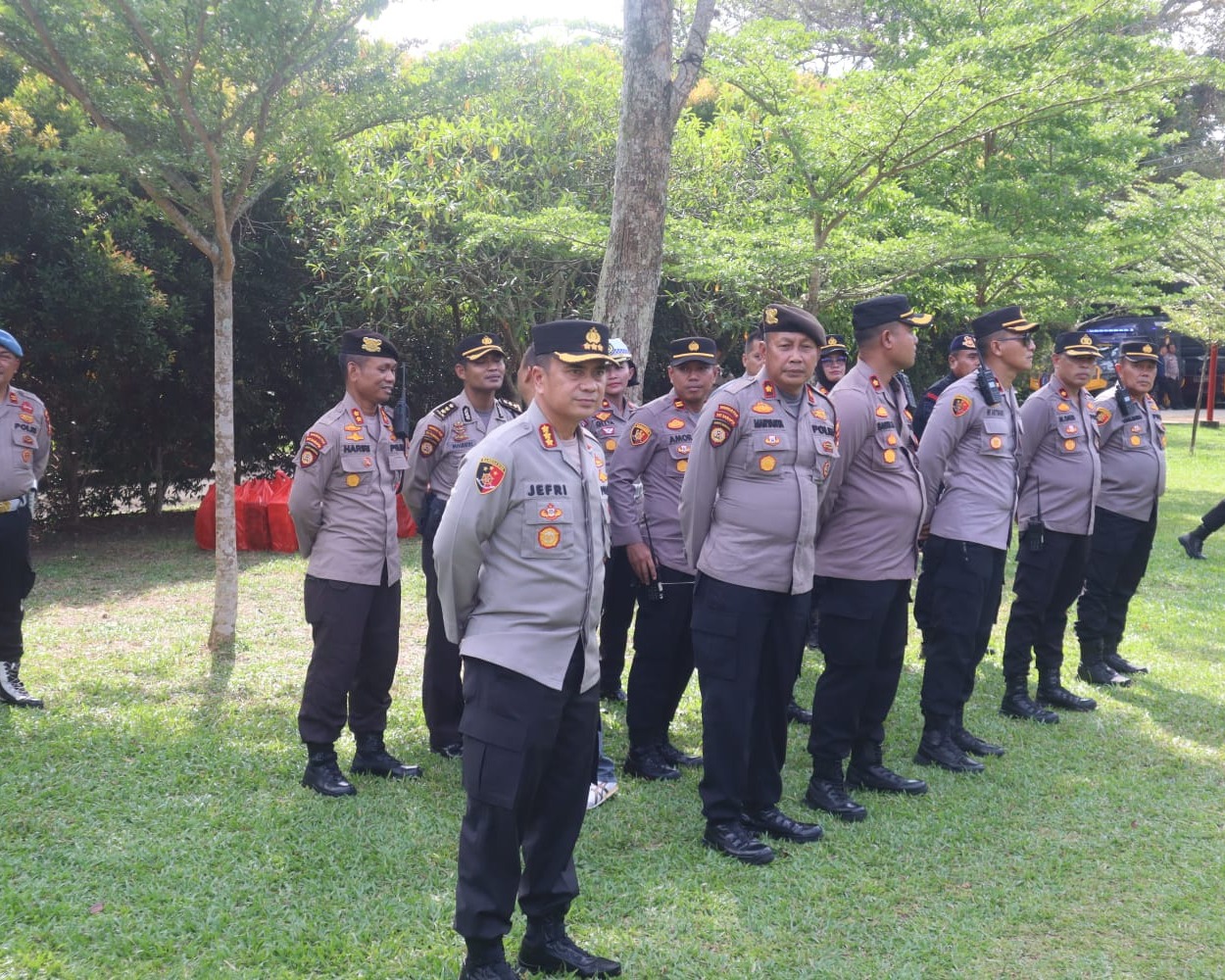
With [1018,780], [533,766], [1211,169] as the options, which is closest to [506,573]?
[533,766]

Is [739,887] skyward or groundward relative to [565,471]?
groundward

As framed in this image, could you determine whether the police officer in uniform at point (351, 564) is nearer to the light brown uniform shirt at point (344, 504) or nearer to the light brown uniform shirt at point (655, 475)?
the light brown uniform shirt at point (344, 504)

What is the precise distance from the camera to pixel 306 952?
11.0 ft

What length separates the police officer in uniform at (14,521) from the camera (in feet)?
18.3

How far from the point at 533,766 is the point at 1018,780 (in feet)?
9.76

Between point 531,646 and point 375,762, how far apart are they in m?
2.19

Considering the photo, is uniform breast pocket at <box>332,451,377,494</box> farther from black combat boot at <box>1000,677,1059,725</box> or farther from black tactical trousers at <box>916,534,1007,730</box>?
black combat boot at <box>1000,677,1059,725</box>

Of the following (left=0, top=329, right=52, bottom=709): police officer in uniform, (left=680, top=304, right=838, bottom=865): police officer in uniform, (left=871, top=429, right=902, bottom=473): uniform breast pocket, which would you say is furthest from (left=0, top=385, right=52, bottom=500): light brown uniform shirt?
(left=871, top=429, right=902, bottom=473): uniform breast pocket

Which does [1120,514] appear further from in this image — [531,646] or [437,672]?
[531,646]

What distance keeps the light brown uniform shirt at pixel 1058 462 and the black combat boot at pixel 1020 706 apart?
0.91 metres

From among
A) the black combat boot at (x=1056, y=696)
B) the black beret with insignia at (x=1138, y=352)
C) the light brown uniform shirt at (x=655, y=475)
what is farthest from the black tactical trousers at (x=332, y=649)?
the black beret with insignia at (x=1138, y=352)

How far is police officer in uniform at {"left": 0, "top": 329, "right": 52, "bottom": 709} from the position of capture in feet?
18.3

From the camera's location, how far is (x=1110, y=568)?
686cm

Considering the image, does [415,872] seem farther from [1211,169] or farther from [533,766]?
[1211,169]
